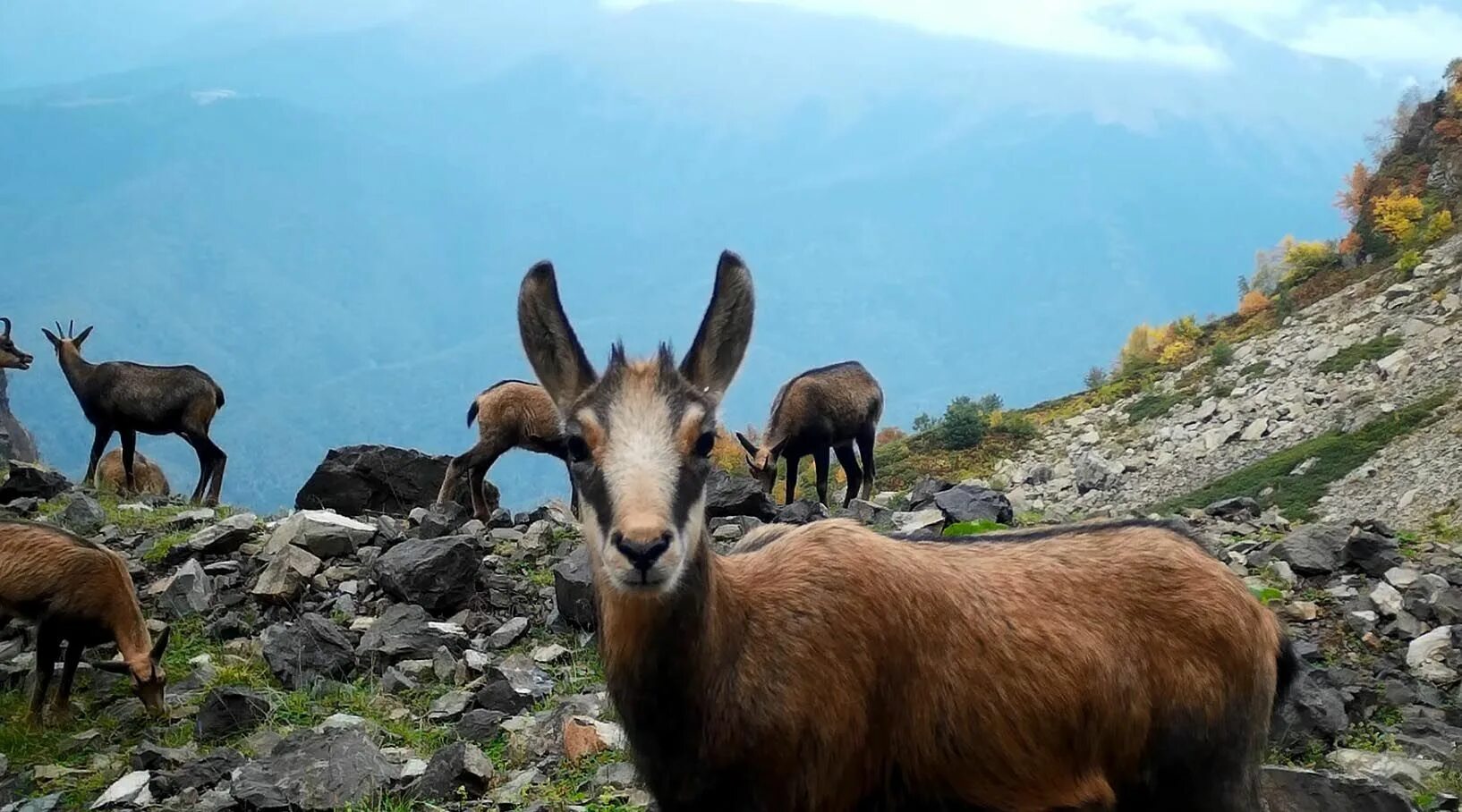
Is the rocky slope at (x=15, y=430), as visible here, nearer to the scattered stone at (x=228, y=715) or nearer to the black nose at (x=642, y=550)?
the scattered stone at (x=228, y=715)

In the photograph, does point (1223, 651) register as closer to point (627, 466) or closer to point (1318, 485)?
point (627, 466)

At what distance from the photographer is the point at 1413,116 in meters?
43.6

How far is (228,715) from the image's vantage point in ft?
24.2

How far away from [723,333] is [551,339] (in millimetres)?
690

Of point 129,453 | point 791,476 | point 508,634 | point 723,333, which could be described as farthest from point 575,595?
point 129,453

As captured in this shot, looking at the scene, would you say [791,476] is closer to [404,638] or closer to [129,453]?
[129,453]

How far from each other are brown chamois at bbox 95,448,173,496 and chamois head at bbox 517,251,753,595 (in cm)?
1739

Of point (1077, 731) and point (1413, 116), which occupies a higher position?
point (1413, 116)

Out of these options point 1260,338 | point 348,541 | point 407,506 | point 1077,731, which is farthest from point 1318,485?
point 1077,731

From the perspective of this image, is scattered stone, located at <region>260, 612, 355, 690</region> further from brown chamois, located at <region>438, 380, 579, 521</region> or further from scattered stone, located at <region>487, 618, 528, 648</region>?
brown chamois, located at <region>438, 380, 579, 521</region>

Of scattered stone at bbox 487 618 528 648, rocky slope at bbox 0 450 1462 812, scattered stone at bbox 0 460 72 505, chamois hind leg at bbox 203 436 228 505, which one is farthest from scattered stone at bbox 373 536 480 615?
chamois hind leg at bbox 203 436 228 505

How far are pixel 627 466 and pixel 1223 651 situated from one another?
2.44 meters

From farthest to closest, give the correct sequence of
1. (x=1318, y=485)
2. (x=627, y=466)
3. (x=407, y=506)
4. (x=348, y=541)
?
(x=1318, y=485)
(x=407, y=506)
(x=348, y=541)
(x=627, y=466)

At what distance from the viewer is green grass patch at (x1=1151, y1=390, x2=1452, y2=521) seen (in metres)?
22.3
